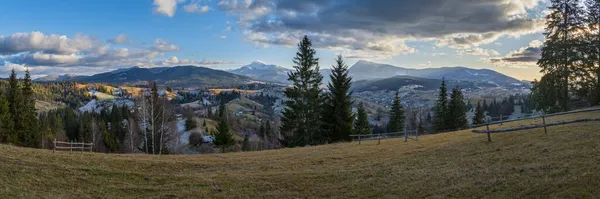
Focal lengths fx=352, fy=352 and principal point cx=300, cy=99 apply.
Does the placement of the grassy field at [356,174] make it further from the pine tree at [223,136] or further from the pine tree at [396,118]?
the pine tree at [396,118]

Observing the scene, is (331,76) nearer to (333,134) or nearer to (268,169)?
(333,134)

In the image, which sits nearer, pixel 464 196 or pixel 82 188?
pixel 464 196

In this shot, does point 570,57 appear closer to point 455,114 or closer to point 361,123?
point 455,114

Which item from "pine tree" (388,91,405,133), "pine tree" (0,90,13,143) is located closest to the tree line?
"pine tree" (388,91,405,133)

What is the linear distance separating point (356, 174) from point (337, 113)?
25.1m

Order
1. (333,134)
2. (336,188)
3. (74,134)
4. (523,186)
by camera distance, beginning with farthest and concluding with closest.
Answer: (74,134) < (333,134) < (336,188) < (523,186)

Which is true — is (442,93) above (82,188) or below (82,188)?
above

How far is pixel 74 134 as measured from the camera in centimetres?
9625

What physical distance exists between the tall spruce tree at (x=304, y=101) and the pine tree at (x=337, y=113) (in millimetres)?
1010

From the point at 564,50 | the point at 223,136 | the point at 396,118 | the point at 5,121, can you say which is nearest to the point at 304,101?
the point at 223,136

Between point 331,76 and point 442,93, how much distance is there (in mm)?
26119

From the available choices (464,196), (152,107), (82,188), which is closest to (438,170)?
(464,196)

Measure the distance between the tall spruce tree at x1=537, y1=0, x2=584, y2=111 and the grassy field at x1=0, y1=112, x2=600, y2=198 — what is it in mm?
28437

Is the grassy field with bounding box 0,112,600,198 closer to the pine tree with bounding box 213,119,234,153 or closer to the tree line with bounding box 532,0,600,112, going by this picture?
the tree line with bounding box 532,0,600,112
